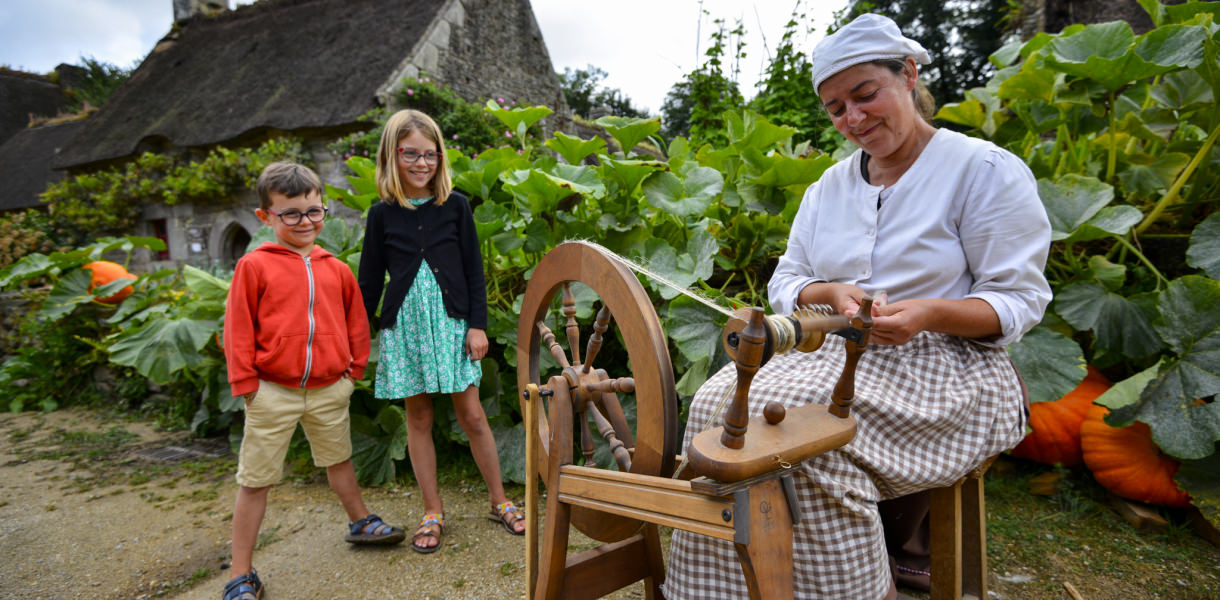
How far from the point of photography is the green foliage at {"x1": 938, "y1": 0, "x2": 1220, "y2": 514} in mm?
1994

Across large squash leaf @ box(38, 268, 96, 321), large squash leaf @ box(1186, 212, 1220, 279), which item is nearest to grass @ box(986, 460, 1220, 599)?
large squash leaf @ box(1186, 212, 1220, 279)

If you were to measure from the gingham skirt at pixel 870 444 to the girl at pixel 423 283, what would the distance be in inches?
52.0

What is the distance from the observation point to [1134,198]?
2.58m

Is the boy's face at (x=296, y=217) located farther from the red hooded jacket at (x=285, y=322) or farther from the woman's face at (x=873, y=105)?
the woman's face at (x=873, y=105)

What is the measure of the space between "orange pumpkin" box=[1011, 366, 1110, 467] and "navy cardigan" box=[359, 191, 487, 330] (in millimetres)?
2240

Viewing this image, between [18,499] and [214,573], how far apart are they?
5.61ft

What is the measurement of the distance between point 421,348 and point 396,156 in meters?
0.73

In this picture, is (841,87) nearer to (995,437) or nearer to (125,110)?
(995,437)

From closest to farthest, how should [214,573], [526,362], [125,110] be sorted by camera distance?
[526,362] → [214,573] → [125,110]

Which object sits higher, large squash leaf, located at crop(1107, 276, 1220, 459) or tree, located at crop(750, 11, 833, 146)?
tree, located at crop(750, 11, 833, 146)

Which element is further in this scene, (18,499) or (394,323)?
(18,499)

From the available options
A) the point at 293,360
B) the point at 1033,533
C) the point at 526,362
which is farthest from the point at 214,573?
the point at 1033,533

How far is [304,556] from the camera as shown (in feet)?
7.67

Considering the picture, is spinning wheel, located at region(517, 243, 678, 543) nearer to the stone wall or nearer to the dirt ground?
the dirt ground
